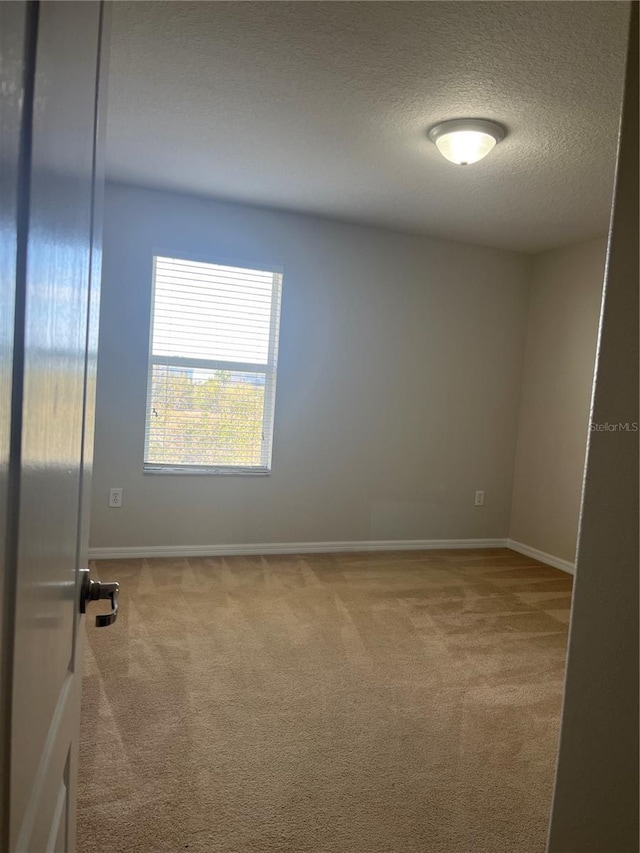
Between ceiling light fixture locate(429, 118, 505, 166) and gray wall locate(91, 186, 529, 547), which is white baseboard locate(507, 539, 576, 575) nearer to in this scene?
gray wall locate(91, 186, 529, 547)

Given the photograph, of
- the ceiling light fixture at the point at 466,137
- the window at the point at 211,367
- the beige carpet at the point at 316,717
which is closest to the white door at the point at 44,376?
the beige carpet at the point at 316,717

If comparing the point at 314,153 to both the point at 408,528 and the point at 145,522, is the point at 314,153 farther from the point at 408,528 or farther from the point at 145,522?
the point at 408,528

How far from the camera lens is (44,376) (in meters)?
0.56

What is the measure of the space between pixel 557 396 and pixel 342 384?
1761mm

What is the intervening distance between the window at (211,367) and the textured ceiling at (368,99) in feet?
2.08

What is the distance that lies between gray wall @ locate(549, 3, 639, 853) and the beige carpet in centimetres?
128

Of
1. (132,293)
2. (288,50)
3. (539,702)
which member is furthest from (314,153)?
(539,702)

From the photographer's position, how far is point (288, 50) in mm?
2242

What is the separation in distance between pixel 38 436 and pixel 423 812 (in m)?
1.89

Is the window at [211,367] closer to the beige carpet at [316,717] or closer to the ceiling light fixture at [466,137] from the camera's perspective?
the beige carpet at [316,717]

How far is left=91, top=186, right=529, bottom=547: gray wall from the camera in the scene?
4.11 meters

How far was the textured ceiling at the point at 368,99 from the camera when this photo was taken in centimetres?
205

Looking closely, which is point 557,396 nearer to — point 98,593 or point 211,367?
point 211,367

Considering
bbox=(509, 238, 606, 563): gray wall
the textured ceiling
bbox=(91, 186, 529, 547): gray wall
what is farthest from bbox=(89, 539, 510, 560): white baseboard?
the textured ceiling
